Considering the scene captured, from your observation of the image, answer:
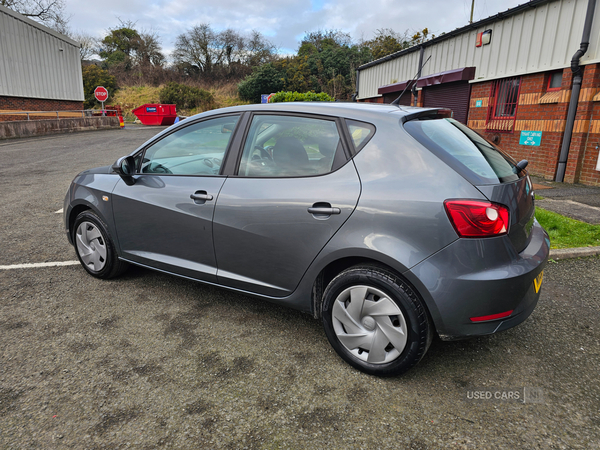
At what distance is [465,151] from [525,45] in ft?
30.3

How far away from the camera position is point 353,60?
39.9 m

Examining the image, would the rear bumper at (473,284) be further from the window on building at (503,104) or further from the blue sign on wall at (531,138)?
the window on building at (503,104)

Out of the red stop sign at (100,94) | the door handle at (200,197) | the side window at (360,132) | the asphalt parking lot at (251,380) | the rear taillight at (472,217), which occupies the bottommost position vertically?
the asphalt parking lot at (251,380)

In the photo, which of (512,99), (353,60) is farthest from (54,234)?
(353,60)

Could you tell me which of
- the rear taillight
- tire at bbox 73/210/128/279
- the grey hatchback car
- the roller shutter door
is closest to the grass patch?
the grey hatchback car

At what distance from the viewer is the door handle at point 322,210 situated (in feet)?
7.99

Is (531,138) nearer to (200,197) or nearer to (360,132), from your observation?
(360,132)

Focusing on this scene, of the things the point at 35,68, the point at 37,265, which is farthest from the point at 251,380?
the point at 35,68

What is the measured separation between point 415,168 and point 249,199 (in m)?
1.10

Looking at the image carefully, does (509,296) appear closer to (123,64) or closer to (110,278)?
(110,278)

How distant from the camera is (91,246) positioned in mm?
3842

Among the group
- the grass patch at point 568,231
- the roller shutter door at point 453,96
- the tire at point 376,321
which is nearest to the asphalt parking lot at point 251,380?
the tire at point 376,321

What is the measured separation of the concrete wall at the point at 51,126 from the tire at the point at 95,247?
19.5 metres

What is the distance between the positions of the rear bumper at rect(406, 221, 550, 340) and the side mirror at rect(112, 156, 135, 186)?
2.44 meters
